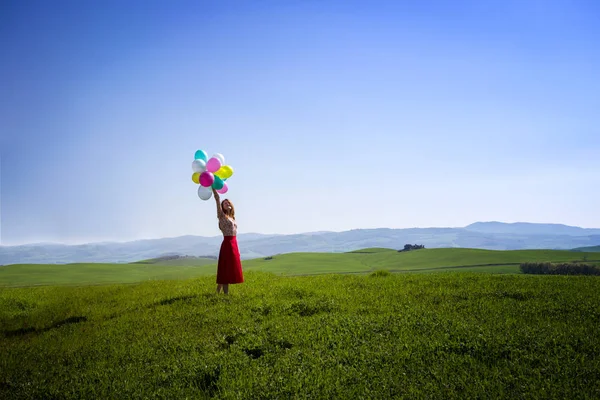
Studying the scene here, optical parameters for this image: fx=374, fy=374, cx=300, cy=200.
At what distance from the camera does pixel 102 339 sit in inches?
479

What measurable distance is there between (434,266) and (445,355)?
7012 centimetres

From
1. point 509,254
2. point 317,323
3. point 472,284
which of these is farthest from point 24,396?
point 509,254

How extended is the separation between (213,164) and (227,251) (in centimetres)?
407

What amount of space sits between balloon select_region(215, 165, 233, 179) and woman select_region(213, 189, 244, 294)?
2.81 ft

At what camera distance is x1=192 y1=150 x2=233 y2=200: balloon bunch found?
55.8 ft

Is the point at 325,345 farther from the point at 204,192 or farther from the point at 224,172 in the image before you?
the point at 224,172

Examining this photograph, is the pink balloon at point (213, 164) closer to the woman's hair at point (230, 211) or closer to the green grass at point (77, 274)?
the woman's hair at point (230, 211)

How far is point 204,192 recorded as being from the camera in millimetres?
17344

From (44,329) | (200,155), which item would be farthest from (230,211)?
(44,329)

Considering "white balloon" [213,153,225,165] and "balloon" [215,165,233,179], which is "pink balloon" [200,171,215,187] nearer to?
"balloon" [215,165,233,179]

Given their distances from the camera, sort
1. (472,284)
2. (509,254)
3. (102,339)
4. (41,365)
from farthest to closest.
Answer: (509,254), (472,284), (102,339), (41,365)

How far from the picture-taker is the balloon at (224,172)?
17656mm

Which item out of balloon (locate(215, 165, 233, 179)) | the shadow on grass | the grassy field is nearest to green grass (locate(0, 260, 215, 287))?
the grassy field

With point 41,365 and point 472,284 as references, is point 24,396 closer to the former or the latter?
point 41,365
